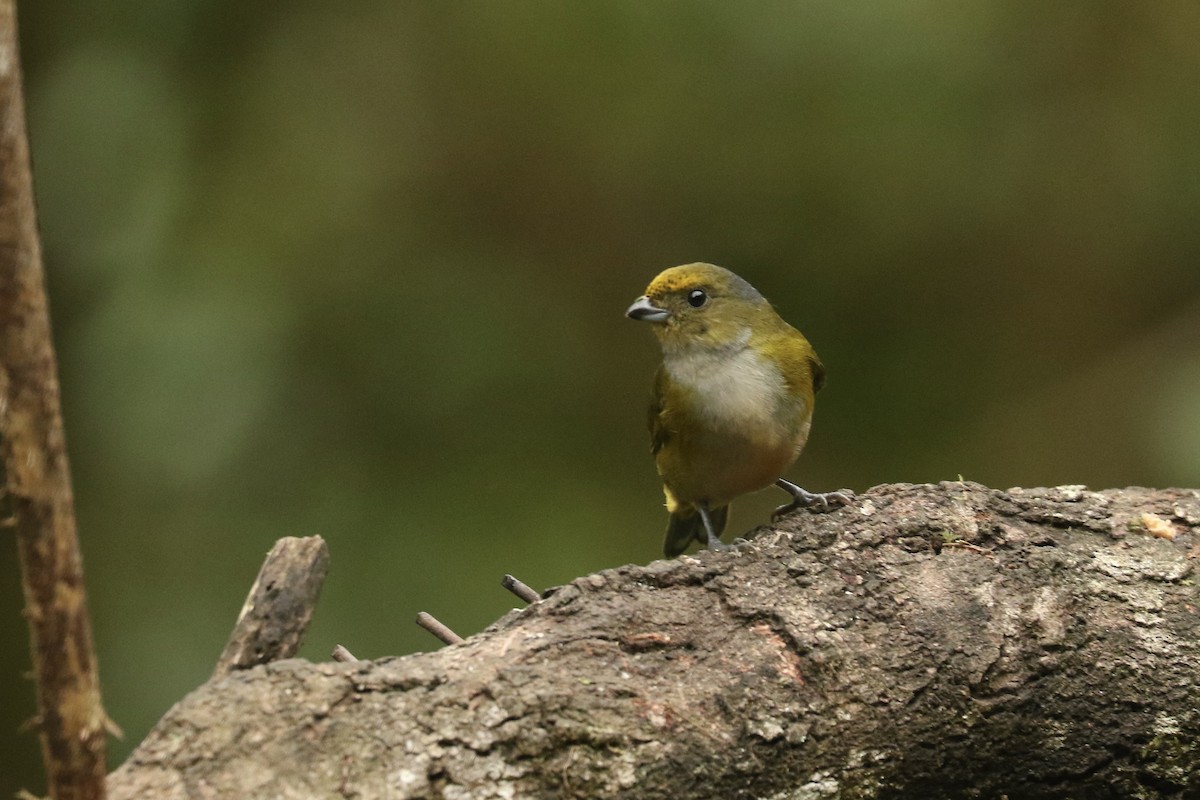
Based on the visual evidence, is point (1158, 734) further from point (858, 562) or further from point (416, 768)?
point (416, 768)

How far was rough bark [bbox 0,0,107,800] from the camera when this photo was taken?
145 centimetres

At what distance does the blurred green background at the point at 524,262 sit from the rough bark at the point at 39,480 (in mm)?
2689

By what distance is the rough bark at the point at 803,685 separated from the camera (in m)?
1.88

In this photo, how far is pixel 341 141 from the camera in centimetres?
470

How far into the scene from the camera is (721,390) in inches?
Result: 131

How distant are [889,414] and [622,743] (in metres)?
3.14

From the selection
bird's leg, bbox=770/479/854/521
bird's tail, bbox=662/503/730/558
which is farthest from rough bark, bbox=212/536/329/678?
bird's tail, bbox=662/503/730/558

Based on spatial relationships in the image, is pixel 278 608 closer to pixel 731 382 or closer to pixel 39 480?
pixel 39 480

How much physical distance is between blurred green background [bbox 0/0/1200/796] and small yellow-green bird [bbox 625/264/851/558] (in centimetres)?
119

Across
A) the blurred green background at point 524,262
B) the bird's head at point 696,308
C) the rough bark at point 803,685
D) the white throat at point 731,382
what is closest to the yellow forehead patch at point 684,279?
the bird's head at point 696,308

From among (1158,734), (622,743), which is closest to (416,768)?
(622,743)

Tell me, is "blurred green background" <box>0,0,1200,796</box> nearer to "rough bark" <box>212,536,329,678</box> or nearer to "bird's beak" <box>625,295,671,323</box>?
"bird's beak" <box>625,295,671,323</box>

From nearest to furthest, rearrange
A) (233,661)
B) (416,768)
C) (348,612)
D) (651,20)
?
(416,768) → (233,661) → (348,612) → (651,20)

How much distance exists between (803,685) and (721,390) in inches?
49.0
